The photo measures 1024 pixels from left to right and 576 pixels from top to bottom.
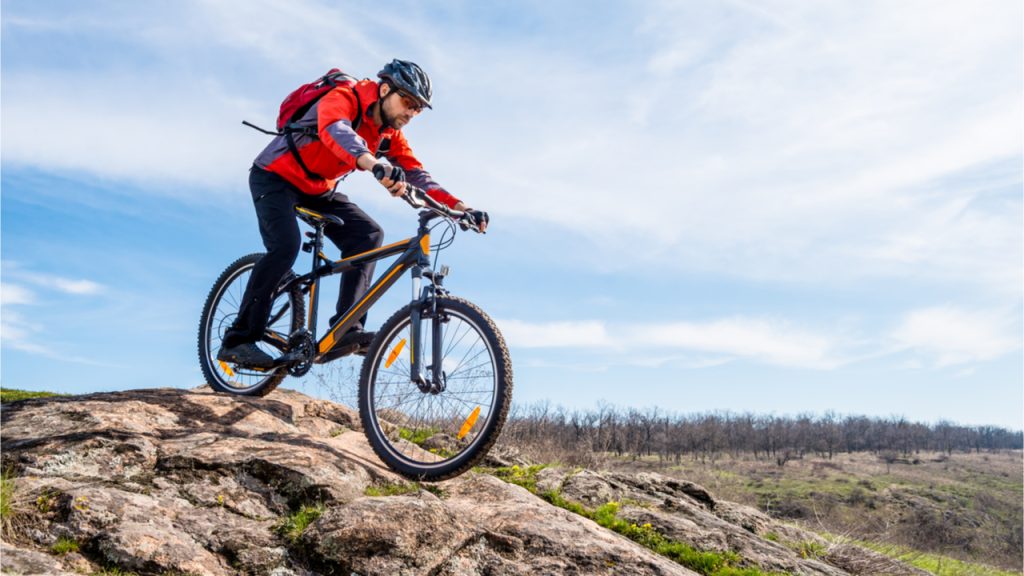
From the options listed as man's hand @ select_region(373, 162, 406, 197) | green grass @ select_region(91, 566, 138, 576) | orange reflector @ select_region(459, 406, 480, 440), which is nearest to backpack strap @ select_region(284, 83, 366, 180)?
man's hand @ select_region(373, 162, 406, 197)

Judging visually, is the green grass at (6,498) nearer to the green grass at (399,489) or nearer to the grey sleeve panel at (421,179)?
the green grass at (399,489)

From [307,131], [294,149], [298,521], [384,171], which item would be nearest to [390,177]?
[384,171]

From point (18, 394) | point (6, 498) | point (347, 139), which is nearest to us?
point (6, 498)

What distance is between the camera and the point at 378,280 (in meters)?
5.79

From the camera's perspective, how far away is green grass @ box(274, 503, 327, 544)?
4.12 m

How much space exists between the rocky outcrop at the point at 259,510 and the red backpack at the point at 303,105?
2537mm

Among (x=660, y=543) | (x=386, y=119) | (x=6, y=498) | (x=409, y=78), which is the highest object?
(x=409, y=78)

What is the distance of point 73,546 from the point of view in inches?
140

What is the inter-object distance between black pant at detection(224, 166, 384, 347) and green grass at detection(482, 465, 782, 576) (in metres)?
2.48

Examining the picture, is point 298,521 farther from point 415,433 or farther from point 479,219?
point 479,219

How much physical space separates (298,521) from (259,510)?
1.19 ft

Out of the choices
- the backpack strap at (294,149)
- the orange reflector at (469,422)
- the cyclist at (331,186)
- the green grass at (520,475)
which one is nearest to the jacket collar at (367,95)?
the cyclist at (331,186)

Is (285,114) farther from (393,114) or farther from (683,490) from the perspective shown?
(683,490)

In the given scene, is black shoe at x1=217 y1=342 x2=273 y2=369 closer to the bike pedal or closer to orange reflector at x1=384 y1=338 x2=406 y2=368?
the bike pedal
